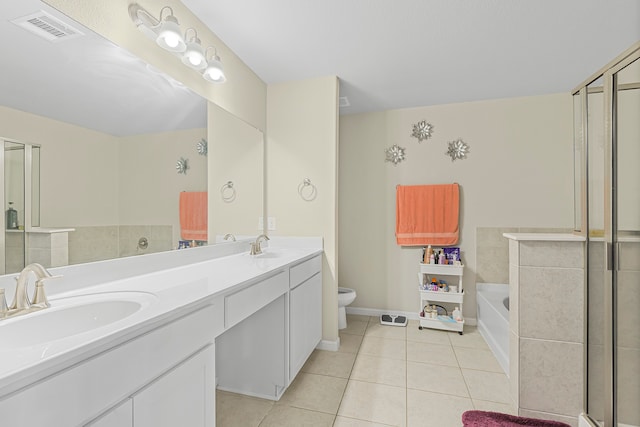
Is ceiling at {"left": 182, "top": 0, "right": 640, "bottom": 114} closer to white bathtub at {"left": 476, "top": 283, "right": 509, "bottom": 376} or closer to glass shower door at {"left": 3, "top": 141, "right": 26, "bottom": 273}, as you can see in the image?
glass shower door at {"left": 3, "top": 141, "right": 26, "bottom": 273}

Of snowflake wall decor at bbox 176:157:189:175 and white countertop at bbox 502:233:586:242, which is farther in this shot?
snowflake wall decor at bbox 176:157:189:175

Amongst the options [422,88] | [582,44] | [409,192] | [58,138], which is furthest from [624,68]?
[58,138]

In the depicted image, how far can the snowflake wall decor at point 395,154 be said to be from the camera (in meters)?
3.33

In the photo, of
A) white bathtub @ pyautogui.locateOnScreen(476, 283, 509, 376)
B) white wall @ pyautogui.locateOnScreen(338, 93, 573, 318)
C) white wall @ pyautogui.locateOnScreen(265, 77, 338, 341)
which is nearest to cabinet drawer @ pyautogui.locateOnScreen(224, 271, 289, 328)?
white wall @ pyautogui.locateOnScreen(265, 77, 338, 341)

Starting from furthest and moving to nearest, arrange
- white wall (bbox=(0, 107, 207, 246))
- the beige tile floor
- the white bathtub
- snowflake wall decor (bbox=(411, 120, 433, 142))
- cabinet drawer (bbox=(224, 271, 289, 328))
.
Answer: snowflake wall decor (bbox=(411, 120, 433, 142)), the white bathtub, the beige tile floor, cabinet drawer (bbox=(224, 271, 289, 328)), white wall (bbox=(0, 107, 207, 246))

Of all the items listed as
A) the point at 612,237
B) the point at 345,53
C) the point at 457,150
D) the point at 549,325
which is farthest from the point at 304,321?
the point at 457,150

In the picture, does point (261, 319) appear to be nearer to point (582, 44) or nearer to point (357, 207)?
point (357, 207)

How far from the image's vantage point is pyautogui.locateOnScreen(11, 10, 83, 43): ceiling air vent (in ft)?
3.65

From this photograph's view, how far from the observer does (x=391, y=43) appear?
2.10 m

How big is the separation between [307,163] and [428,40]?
124 cm

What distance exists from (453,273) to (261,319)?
1.98 m

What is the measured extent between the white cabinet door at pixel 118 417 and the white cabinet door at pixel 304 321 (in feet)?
3.66

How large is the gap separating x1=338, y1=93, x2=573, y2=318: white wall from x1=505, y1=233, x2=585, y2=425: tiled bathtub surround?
156cm

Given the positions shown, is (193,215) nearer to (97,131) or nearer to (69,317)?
(97,131)
